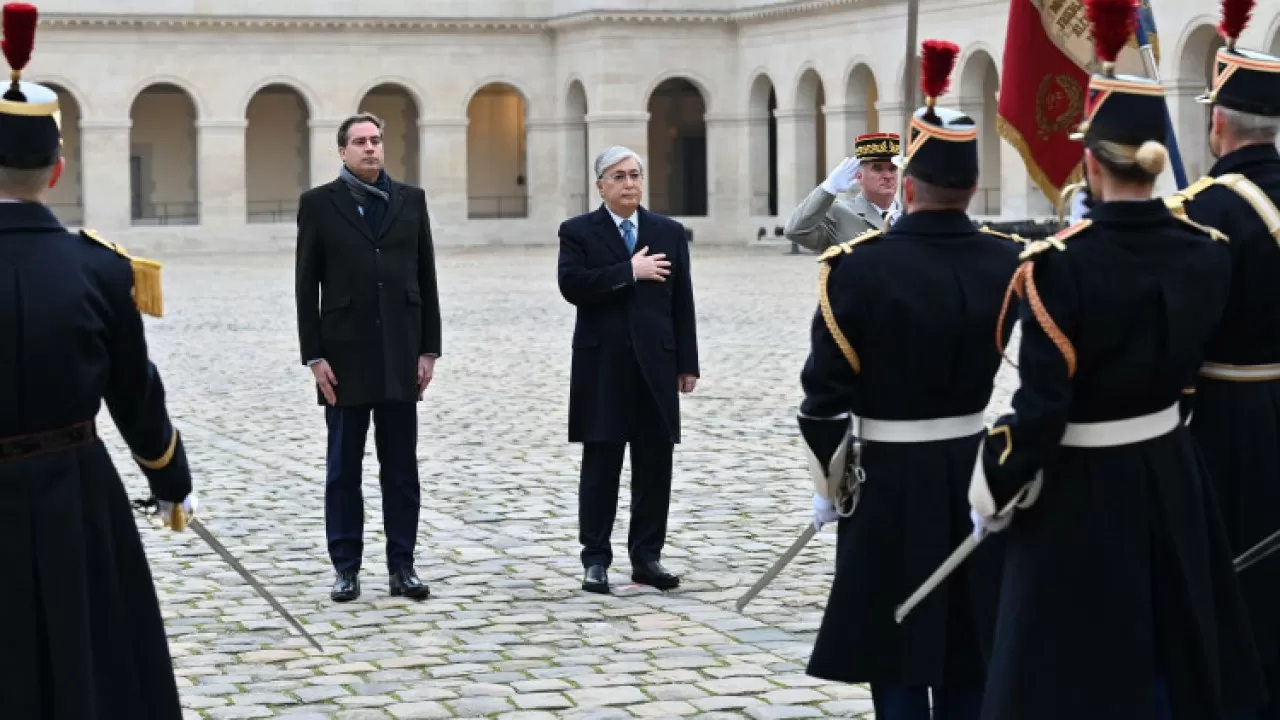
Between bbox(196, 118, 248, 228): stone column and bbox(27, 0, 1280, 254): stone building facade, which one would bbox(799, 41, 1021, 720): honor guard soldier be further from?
bbox(196, 118, 248, 228): stone column

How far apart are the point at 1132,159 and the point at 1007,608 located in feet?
3.54

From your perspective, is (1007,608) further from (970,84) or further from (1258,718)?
(970,84)

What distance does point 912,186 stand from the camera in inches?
221

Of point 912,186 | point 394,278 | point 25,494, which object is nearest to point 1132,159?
point 912,186

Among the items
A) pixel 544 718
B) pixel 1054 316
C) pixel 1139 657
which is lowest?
pixel 544 718

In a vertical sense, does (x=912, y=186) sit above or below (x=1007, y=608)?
above

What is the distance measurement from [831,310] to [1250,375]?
1.16 metres

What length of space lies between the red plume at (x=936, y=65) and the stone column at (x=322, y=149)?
140 ft

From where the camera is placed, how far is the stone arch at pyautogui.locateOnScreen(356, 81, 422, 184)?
52.8 meters

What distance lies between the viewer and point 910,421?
5.60 meters

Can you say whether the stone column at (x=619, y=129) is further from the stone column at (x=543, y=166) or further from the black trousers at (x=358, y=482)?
the black trousers at (x=358, y=482)

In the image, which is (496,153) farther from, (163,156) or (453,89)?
(163,156)

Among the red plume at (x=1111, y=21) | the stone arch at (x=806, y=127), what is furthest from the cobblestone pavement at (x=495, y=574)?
the stone arch at (x=806, y=127)

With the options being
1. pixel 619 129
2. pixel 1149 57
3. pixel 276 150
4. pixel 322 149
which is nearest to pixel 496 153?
pixel 276 150
